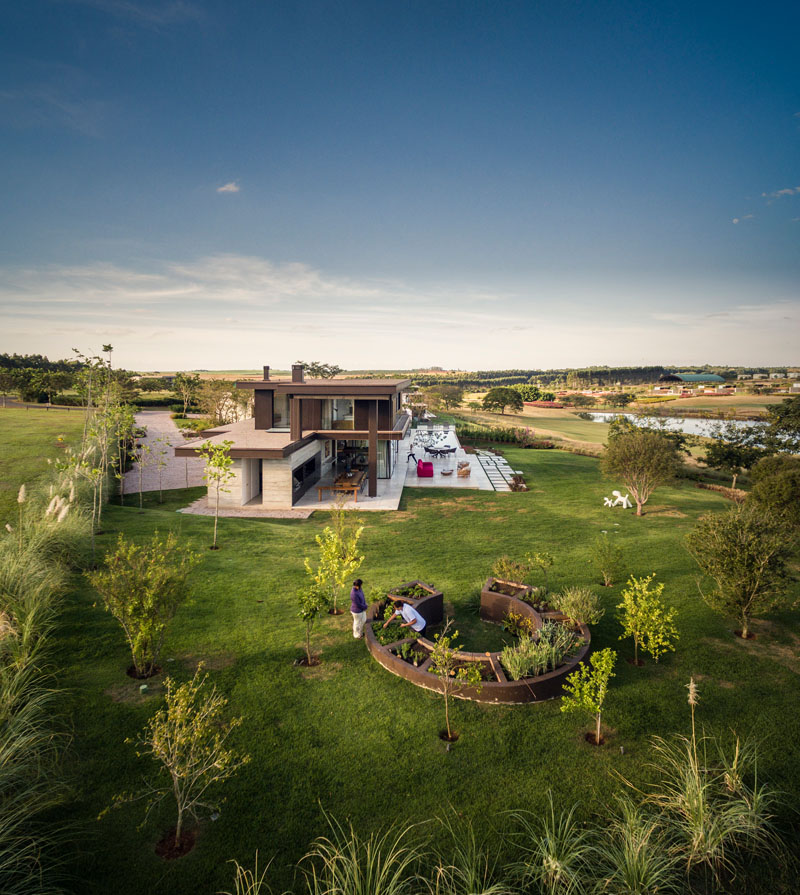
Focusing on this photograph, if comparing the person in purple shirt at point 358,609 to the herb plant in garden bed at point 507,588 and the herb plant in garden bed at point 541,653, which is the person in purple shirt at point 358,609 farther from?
the herb plant in garden bed at point 507,588

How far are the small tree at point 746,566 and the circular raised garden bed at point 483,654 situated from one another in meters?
2.99

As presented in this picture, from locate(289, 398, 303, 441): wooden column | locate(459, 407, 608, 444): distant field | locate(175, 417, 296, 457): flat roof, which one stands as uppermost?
locate(289, 398, 303, 441): wooden column

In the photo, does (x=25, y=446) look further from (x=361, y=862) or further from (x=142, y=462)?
(x=361, y=862)

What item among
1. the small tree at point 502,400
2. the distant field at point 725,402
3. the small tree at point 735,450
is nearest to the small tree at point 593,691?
the small tree at point 735,450

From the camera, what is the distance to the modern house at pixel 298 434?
59.7 ft

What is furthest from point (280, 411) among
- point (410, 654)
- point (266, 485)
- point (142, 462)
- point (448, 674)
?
point (448, 674)

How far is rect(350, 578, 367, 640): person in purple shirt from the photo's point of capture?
28.1 ft

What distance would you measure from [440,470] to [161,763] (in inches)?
822

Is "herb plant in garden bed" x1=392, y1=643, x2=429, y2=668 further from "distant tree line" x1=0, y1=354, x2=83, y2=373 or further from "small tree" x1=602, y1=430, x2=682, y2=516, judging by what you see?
"distant tree line" x1=0, y1=354, x2=83, y2=373

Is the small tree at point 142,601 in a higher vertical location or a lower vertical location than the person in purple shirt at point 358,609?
higher

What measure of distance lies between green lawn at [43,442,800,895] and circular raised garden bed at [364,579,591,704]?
0.65 feet

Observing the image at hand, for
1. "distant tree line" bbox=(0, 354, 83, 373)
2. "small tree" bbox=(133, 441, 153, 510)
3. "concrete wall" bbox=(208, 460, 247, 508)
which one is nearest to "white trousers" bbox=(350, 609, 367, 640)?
"small tree" bbox=(133, 441, 153, 510)

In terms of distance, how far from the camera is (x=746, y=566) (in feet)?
29.5

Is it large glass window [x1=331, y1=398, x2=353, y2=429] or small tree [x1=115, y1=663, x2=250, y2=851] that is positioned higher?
large glass window [x1=331, y1=398, x2=353, y2=429]
